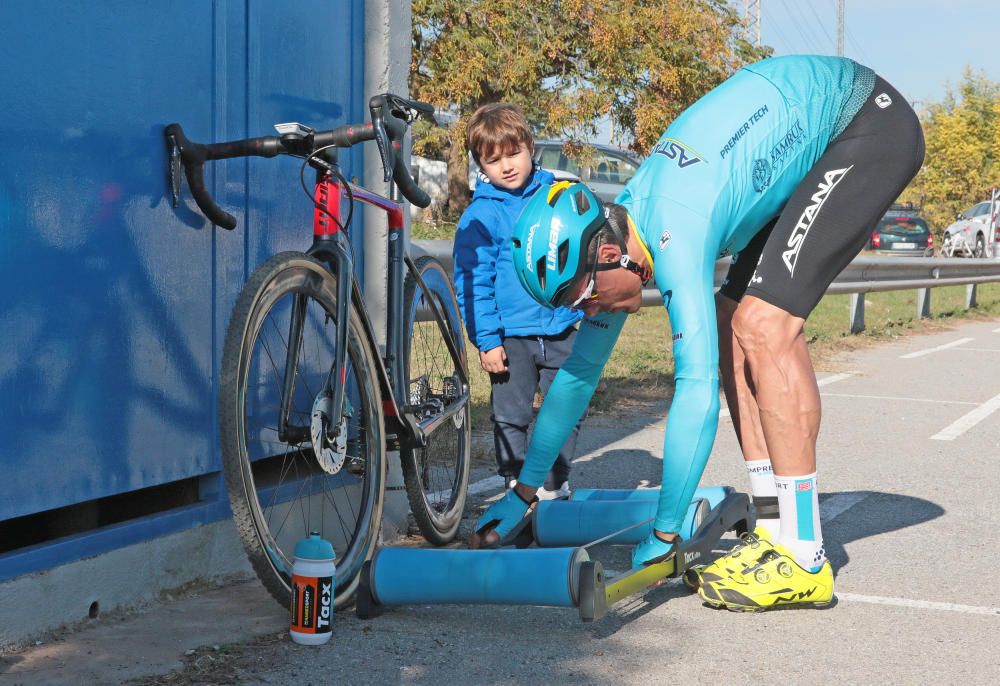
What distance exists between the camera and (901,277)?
51.4 ft

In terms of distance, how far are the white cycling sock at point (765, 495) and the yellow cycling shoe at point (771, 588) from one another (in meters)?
0.32

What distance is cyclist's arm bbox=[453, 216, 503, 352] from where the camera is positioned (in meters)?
5.09

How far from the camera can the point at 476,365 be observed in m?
10.0

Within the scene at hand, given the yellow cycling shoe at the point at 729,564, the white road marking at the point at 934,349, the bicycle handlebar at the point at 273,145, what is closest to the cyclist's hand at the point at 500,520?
the yellow cycling shoe at the point at 729,564

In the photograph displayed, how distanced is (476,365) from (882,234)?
107ft

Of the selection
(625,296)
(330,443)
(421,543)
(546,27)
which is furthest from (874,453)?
(546,27)

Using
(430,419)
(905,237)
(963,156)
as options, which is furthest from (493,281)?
(963,156)

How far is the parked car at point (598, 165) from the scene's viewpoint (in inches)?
825

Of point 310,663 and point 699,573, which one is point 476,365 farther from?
point 310,663

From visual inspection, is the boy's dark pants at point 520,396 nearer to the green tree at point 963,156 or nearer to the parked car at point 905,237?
the parked car at point 905,237

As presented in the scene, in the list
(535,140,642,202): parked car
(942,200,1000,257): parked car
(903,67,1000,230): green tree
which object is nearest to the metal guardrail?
(535,140,642,202): parked car

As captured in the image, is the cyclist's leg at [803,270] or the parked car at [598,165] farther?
the parked car at [598,165]

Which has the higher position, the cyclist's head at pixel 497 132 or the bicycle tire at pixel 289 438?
the cyclist's head at pixel 497 132

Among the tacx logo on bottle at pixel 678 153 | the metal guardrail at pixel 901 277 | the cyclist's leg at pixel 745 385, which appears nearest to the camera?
the tacx logo on bottle at pixel 678 153
